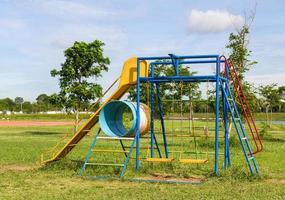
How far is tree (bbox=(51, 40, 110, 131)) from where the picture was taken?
31.6 metres

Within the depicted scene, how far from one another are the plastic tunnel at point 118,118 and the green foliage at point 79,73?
59.2 ft

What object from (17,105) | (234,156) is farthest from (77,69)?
(17,105)

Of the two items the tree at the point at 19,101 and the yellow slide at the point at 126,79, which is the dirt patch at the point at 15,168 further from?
the tree at the point at 19,101

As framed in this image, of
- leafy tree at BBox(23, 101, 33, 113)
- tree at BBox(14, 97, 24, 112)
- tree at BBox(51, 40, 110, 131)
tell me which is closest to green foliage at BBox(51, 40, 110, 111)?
tree at BBox(51, 40, 110, 131)

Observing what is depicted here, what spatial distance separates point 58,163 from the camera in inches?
539

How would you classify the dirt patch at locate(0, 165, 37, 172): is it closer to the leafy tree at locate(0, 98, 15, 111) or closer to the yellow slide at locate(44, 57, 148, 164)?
the yellow slide at locate(44, 57, 148, 164)

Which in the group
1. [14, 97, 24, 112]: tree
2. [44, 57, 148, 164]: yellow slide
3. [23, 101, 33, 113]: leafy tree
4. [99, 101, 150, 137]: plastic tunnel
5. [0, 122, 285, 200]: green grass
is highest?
[14, 97, 24, 112]: tree

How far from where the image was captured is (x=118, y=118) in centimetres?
1385

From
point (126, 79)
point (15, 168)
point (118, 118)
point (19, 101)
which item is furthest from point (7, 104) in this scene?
point (126, 79)

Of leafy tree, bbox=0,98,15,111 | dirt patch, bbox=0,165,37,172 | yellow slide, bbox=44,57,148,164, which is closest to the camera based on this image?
yellow slide, bbox=44,57,148,164

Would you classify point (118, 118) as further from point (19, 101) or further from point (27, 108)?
point (27, 108)

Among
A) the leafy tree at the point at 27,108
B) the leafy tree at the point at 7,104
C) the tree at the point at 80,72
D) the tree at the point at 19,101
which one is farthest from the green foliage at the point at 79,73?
the leafy tree at the point at 27,108

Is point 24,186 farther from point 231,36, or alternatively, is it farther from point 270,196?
point 231,36

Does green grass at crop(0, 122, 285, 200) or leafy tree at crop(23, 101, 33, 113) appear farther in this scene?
leafy tree at crop(23, 101, 33, 113)
